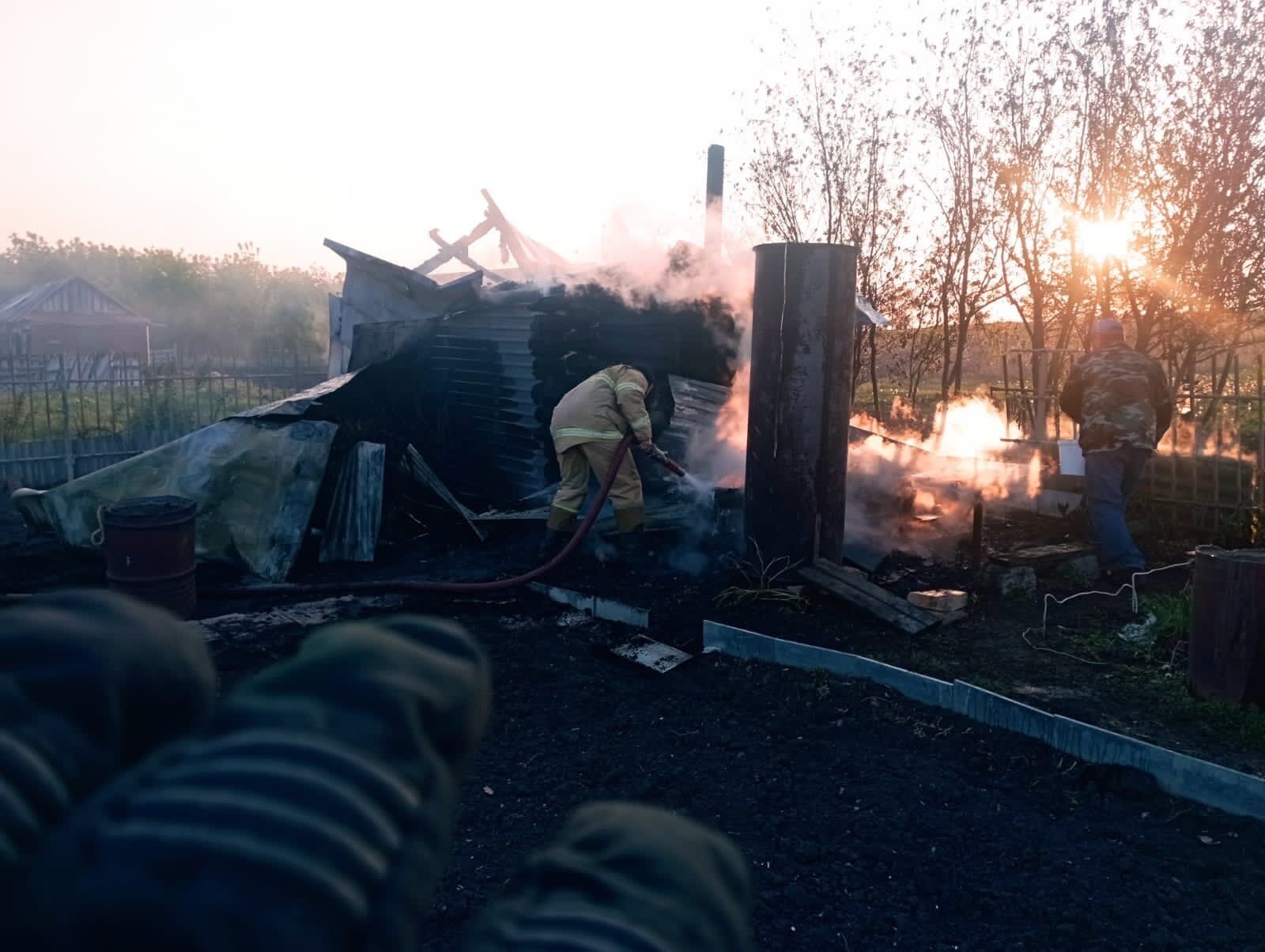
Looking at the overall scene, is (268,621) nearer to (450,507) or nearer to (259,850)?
(450,507)


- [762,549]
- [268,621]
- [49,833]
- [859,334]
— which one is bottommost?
[268,621]

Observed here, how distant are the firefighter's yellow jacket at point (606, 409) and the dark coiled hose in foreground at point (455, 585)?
8.3 inches

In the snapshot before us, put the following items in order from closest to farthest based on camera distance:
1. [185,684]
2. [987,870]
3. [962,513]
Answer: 1. [185,684]
2. [987,870]
3. [962,513]

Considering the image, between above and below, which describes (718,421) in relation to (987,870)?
above

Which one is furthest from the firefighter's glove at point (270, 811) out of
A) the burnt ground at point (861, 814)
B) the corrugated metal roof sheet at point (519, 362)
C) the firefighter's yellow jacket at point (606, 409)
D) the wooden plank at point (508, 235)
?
the wooden plank at point (508, 235)

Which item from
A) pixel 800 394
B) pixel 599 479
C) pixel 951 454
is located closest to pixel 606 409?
pixel 599 479

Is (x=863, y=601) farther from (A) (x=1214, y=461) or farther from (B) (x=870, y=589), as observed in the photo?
(A) (x=1214, y=461)

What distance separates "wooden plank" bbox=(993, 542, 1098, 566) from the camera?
7167mm

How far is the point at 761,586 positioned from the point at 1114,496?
3.24 metres

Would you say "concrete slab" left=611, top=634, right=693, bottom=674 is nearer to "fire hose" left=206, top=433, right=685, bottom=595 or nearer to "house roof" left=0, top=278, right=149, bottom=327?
"fire hose" left=206, top=433, right=685, bottom=595

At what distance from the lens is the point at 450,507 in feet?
30.8

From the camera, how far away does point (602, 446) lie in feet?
25.2

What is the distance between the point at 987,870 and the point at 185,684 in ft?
10.8

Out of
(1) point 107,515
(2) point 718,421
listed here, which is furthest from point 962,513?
(1) point 107,515
